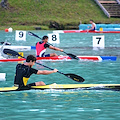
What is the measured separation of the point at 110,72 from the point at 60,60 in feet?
13.2

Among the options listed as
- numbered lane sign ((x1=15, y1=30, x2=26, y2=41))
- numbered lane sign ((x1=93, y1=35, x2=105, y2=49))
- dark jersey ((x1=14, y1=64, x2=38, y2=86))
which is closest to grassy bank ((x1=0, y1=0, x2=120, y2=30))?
numbered lane sign ((x1=15, y1=30, x2=26, y2=41))

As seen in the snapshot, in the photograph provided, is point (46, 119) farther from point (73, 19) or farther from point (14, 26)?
point (73, 19)

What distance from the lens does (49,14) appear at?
57.2 meters

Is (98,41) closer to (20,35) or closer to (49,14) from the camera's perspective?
(20,35)

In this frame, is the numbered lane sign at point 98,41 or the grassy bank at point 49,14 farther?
the grassy bank at point 49,14

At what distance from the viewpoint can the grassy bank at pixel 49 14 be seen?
52.5 meters

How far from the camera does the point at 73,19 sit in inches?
2203

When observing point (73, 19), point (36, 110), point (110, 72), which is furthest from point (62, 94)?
point (73, 19)

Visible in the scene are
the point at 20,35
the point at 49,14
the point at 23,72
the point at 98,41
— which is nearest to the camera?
the point at 23,72

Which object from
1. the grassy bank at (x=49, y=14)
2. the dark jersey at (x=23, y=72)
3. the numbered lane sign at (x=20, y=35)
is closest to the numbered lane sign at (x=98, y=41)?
the numbered lane sign at (x=20, y=35)

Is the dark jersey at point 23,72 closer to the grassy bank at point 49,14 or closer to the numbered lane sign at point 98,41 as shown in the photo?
the numbered lane sign at point 98,41

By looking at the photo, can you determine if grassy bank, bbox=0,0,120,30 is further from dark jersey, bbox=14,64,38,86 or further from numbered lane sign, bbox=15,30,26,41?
dark jersey, bbox=14,64,38,86

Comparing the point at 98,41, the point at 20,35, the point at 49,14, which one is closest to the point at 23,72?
the point at 98,41

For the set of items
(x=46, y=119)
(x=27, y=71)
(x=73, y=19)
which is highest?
(x=73, y=19)
